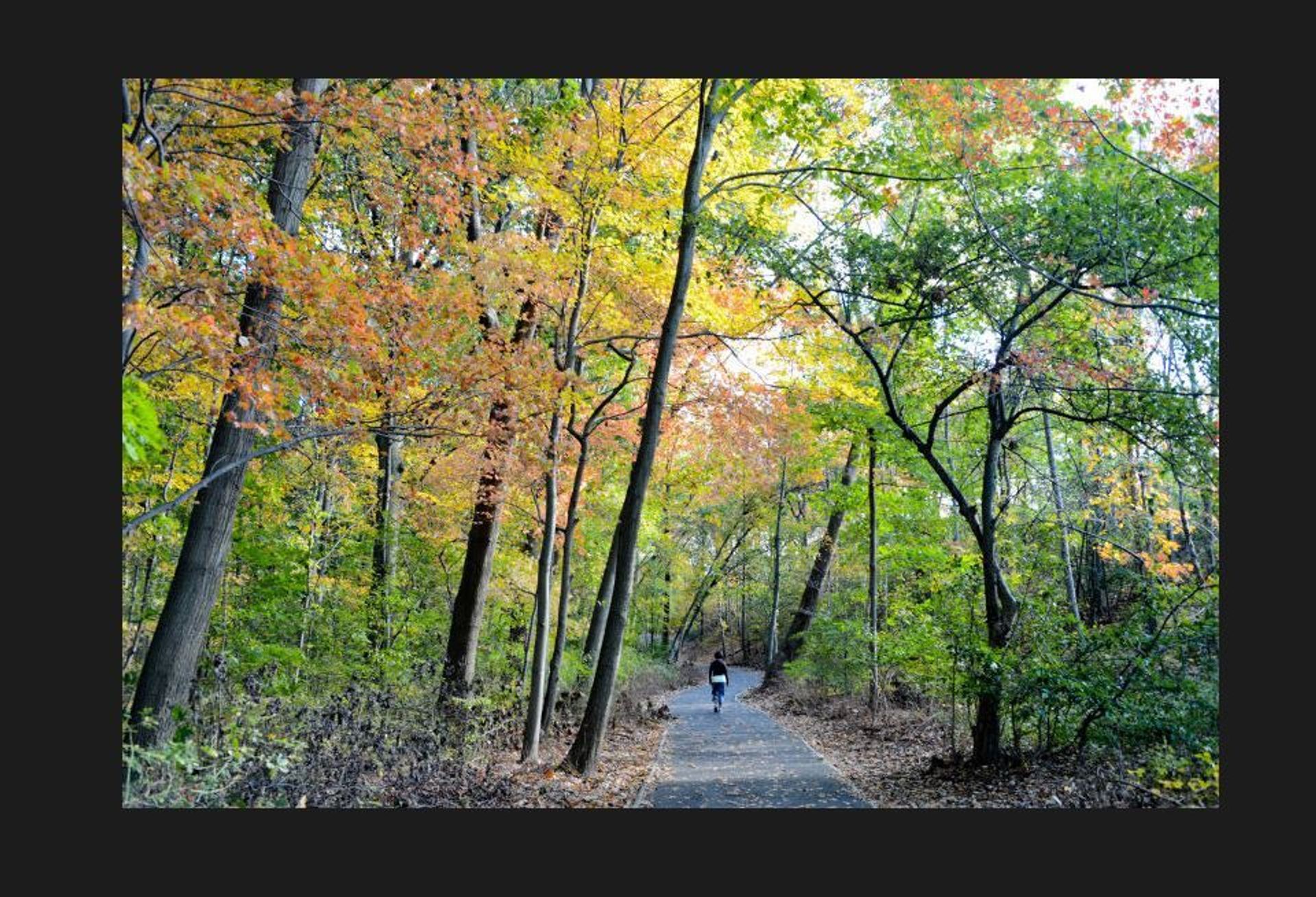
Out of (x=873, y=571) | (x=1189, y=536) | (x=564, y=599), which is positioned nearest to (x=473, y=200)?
(x=564, y=599)

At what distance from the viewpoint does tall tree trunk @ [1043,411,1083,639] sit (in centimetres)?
771

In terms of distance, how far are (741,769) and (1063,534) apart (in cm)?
424

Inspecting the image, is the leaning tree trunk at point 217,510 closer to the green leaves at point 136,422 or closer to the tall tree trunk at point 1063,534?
the green leaves at point 136,422

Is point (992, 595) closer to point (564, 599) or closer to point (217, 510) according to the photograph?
point (564, 599)

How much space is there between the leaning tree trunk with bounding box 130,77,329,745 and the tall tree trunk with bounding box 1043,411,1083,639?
6.77 m

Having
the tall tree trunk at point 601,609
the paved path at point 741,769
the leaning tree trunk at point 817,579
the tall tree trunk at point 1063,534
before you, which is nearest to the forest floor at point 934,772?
the paved path at point 741,769

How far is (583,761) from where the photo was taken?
7449mm

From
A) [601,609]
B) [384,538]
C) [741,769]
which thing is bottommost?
[741,769]

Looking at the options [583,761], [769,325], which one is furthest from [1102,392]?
[583,761]

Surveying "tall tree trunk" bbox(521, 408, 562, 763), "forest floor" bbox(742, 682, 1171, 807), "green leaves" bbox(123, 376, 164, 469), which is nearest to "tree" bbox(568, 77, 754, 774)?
"tall tree trunk" bbox(521, 408, 562, 763)

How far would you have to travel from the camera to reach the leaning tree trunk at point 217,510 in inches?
201

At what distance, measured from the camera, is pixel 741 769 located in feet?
27.9

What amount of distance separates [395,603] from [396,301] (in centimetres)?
469

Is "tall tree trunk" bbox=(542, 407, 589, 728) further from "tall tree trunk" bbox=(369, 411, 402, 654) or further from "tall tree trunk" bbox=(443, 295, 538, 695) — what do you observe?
"tall tree trunk" bbox=(369, 411, 402, 654)
